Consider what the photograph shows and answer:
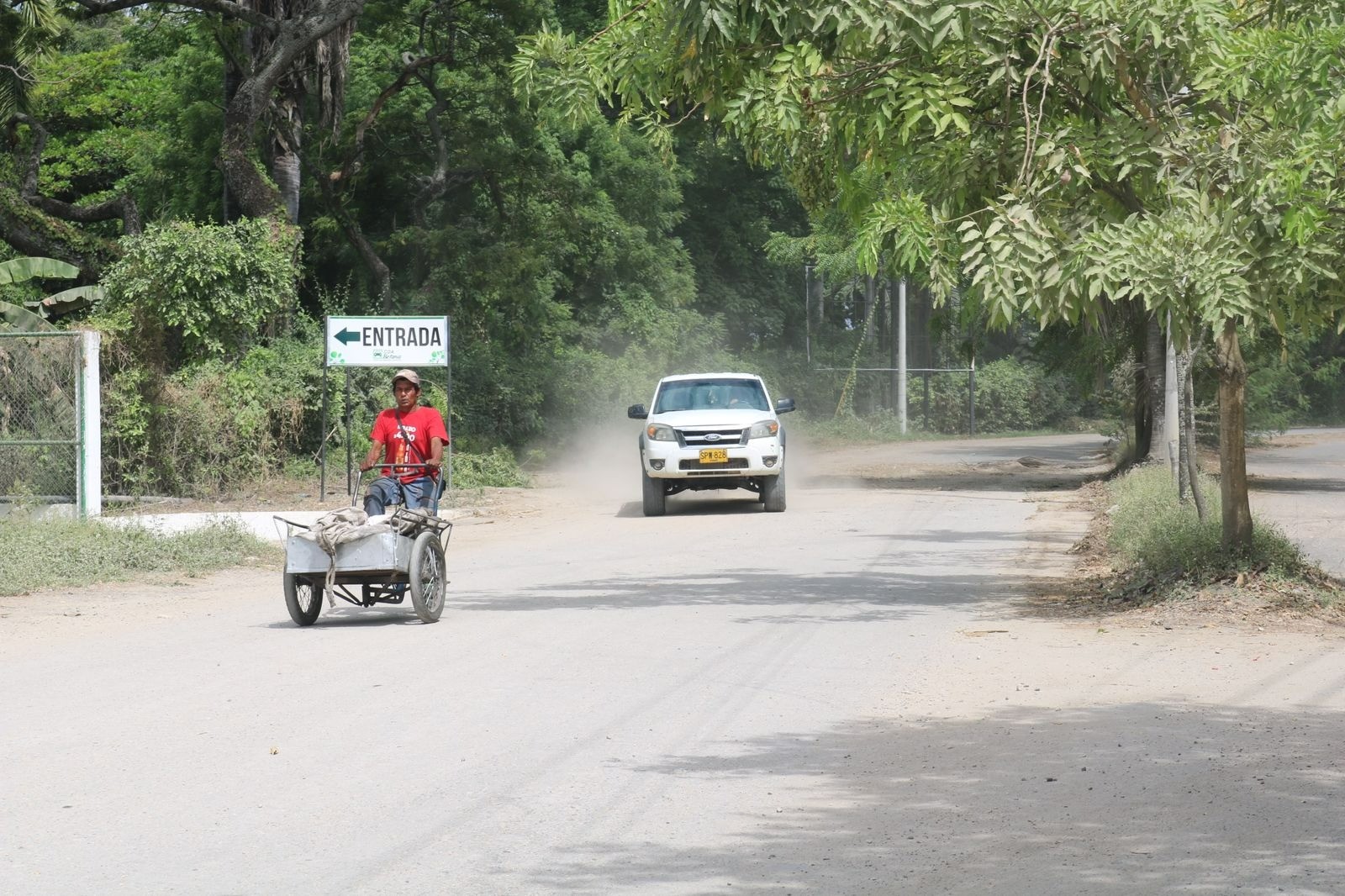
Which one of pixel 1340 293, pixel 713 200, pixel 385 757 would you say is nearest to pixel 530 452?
pixel 713 200

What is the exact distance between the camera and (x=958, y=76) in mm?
11977

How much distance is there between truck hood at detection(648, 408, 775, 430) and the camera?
23.2 m

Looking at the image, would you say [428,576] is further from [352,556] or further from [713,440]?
[713,440]

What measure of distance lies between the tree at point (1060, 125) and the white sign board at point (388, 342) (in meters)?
11.7

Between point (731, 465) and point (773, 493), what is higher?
point (731, 465)

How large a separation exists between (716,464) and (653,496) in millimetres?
1192

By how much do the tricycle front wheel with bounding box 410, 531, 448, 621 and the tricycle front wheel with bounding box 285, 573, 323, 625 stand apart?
79cm

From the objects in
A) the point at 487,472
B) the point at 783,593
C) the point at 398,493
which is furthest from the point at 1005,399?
the point at 398,493

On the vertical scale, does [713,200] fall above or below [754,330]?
above

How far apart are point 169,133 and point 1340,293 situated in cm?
2883

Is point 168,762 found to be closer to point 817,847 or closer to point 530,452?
point 817,847

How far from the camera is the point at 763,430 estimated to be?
23141mm

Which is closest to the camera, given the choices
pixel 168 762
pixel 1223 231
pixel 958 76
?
pixel 168 762

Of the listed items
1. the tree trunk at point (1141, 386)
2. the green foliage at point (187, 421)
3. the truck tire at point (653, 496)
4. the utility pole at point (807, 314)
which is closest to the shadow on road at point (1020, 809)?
the truck tire at point (653, 496)
